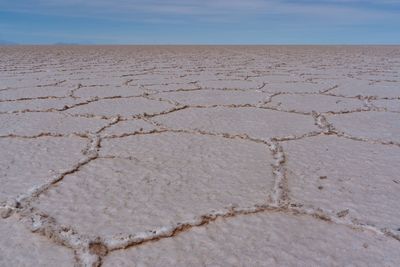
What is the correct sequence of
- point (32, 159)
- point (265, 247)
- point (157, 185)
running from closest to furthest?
1. point (265, 247)
2. point (157, 185)
3. point (32, 159)

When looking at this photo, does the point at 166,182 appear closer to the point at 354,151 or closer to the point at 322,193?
the point at 322,193

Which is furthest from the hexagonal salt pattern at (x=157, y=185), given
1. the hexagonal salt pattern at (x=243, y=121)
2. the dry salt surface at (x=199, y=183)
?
the hexagonal salt pattern at (x=243, y=121)

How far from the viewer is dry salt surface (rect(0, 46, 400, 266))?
877 millimetres

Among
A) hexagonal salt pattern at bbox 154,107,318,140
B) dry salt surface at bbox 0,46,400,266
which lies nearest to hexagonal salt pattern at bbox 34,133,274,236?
dry salt surface at bbox 0,46,400,266

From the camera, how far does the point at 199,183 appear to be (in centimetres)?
122

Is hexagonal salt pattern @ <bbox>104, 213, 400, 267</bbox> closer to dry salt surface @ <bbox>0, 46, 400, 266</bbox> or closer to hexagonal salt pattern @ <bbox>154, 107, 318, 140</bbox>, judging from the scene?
dry salt surface @ <bbox>0, 46, 400, 266</bbox>

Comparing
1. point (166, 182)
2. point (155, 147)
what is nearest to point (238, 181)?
point (166, 182)

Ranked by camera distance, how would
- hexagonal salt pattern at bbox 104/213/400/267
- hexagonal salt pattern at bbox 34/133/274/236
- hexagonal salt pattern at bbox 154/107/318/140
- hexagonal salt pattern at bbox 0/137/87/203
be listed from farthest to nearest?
hexagonal salt pattern at bbox 154/107/318/140
hexagonal salt pattern at bbox 0/137/87/203
hexagonal salt pattern at bbox 34/133/274/236
hexagonal salt pattern at bbox 104/213/400/267

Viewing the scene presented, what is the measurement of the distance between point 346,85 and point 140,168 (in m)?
2.30

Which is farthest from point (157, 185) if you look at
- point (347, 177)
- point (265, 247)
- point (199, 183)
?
point (347, 177)

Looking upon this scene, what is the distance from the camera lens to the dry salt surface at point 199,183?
88 centimetres

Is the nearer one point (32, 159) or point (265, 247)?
point (265, 247)

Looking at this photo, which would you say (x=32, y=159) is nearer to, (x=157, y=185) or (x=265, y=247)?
(x=157, y=185)

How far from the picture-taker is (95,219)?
987 millimetres
